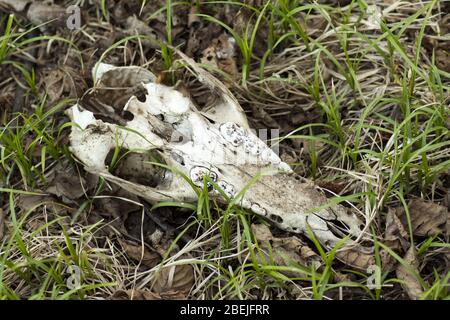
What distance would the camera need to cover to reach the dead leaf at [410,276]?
2707 millimetres

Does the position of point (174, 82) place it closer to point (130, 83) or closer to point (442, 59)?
point (130, 83)

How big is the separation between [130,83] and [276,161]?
3.20 feet

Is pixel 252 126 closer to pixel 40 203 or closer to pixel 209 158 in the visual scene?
pixel 209 158

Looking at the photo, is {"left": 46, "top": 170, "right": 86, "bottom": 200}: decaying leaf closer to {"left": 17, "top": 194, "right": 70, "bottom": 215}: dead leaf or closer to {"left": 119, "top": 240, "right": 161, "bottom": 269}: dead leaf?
{"left": 17, "top": 194, "right": 70, "bottom": 215}: dead leaf

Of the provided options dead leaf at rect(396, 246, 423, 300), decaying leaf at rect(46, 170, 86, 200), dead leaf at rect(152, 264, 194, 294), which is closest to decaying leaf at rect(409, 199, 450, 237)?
dead leaf at rect(396, 246, 423, 300)

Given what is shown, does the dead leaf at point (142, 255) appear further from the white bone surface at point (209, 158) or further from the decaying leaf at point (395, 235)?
the decaying leaf at point (395, 235)

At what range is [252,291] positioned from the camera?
9.50 feet

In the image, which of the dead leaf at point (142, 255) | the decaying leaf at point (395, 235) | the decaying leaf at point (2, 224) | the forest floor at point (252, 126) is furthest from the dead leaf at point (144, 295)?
the decaying leaf at point (395, 235)

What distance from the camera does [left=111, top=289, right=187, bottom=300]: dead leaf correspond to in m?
2.85

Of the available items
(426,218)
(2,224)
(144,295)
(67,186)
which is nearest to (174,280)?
(144,295)

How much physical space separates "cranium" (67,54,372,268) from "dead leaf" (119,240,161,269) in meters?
0.26

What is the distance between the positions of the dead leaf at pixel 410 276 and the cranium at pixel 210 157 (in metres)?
0.24

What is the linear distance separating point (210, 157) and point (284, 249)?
57cm
